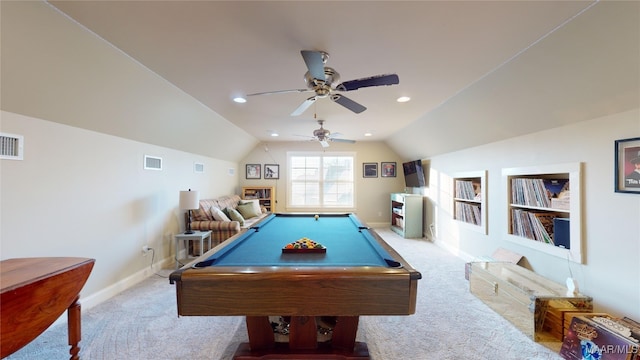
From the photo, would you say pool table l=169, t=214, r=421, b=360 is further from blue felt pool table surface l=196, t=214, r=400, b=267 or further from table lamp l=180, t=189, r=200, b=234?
table lamp l=180, t=189, r=200, b=234

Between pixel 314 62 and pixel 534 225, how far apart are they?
3009 mm

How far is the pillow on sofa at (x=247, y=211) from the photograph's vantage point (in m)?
5.33

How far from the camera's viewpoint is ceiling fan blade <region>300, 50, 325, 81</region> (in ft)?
5.08

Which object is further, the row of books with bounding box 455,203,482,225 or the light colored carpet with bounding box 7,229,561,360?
the row of books with bounding box 455,203,482,225

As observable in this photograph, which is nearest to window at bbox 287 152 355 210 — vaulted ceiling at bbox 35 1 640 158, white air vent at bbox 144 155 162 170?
white air vent at bbox 144 155 162 170

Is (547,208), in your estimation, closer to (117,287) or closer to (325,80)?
(325,80)

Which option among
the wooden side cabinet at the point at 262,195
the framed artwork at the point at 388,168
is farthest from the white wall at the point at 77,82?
the framed artwork at the point at 388,168

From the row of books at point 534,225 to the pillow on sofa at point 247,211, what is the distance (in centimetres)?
458

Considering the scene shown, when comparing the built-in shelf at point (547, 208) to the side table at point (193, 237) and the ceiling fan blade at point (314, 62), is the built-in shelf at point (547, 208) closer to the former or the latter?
the ceiling fan blade at point (314, 62)

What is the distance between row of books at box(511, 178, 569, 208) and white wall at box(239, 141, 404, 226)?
370 cm

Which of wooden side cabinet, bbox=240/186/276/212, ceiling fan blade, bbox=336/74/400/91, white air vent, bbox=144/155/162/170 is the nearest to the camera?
ceiling fan blade, bbox=336/74/400/91

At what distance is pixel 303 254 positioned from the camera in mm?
1727

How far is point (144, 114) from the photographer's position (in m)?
2.88

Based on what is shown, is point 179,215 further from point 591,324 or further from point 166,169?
point 591,324
